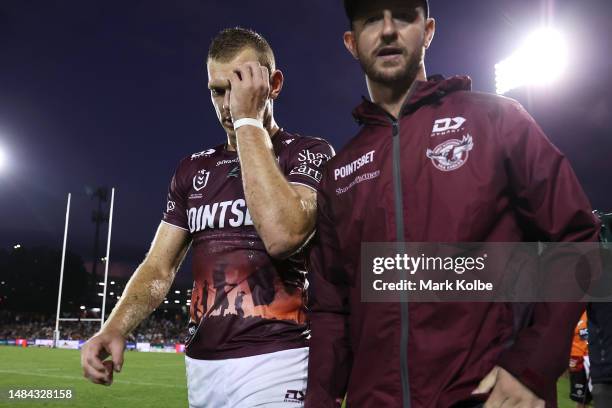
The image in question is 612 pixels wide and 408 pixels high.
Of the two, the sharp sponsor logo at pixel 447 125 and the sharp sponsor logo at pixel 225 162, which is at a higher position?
the sharp sponsor logo at pixel 225 162

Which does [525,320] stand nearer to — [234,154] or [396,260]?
[396,260]

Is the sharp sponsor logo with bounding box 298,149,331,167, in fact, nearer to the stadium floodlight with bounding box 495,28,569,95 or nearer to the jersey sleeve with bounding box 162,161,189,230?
the jersey sleeve with bounding box 162,161,189,230

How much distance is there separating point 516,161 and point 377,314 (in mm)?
642

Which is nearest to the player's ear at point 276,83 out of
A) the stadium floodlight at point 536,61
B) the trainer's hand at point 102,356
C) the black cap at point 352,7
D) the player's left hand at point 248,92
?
the player's left hand at point 248,92

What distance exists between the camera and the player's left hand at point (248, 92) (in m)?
2.41

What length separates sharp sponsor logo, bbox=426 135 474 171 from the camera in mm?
1835

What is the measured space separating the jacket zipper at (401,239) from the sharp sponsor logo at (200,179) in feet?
4.32

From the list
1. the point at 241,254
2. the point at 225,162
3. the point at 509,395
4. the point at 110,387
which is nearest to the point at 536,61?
the point at 110,387

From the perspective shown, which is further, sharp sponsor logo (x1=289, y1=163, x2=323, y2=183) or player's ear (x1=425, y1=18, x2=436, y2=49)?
sharp sponsor logo (x1=289, y1=163, x2=323, y2=183)

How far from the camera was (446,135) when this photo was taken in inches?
74.7

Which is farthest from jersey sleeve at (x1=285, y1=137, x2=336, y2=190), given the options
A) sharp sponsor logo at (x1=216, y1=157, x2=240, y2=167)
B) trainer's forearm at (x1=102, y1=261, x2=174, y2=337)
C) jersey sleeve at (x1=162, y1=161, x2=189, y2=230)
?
trainer's forearm at (x1=102, y1=261, x2=174, y2=337)

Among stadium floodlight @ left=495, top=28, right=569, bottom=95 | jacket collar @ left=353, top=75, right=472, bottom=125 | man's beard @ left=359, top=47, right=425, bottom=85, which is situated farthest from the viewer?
stadium floodlight @ left=495, top=28, right=569, bottom=95

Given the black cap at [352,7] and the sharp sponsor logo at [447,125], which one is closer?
the sharp sponsor logo at [447,125]

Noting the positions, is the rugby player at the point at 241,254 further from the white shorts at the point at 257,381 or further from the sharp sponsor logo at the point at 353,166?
the sharp sponsor logo at the point at 353,166
